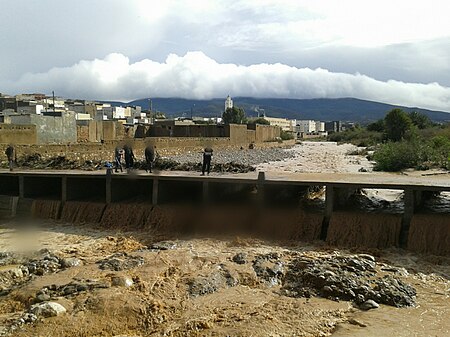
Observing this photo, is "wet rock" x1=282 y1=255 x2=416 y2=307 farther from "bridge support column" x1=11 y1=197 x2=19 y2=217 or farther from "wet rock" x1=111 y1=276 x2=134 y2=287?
"bridge support column" x1=11 y1=197 x2=19 y2=217

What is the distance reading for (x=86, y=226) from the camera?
53.4 ft

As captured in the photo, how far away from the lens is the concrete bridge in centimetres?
1423

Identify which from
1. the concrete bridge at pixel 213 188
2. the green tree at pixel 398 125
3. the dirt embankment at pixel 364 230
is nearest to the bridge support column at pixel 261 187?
the concrete bridge at pixel 213 188

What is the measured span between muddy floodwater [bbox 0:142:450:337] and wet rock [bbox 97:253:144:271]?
3 cm

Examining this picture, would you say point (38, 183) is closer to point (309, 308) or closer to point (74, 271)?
point (74, 271)

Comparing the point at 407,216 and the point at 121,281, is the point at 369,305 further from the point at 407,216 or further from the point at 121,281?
the point at 121,281

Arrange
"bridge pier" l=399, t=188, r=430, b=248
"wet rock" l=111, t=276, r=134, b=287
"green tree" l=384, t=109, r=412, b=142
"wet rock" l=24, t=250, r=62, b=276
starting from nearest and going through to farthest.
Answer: "wet rock" l=111, t=276, r=134, b=287 < "wet rock" l=24, t=250, r=62, b=276 < "bridge pier" l=399, t=188, r=430, b=248 < "green tree" l=384, t=109, r=412, b=142

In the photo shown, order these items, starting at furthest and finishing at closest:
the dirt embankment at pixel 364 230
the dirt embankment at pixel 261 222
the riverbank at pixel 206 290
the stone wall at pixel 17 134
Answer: the stone wall at pixel 17 134, the dirt embankment at pixel 364 230, the dirt embankment at pixel 261 222, the riverbank at pixel 206 290

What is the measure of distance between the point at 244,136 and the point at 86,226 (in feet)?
172

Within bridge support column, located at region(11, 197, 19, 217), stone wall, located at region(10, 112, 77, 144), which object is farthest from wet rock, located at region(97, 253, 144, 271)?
stone wall, located at region(10, 112, 77, 144)

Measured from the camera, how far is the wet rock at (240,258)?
11.6 meters

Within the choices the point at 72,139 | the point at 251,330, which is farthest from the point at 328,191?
the point at 72,139

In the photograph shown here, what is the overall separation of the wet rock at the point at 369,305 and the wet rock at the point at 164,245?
19.7 ft

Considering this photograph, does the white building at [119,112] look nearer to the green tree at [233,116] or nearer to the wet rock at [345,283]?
the green tree at [233,116]
